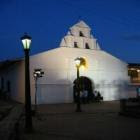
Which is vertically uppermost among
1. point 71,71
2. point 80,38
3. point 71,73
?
point 80,38

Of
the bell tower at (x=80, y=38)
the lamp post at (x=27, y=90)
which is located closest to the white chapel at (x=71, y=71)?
the bell tower at (x=80, y=38)

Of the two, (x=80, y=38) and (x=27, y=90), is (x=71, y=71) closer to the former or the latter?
(x=80, y=38)

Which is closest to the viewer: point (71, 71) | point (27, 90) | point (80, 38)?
point (27, 90)

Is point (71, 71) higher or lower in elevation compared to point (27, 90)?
higher

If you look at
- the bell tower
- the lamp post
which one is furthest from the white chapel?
the lamp post

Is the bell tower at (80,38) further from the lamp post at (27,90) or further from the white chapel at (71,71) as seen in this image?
the lamp post at (27,90)

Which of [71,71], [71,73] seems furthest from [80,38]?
[71,73]

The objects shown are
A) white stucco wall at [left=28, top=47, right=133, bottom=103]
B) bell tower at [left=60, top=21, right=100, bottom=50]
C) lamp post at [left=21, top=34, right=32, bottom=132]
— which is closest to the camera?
lamp post at [left=21, top=34, right=32, bottom=132]

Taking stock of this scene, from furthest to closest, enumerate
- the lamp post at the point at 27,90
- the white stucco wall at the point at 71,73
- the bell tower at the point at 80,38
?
1. the bell tower at the point at 80,38
2. the white stucco wall at the point at 71,73
3. the lamp post at the point at 27,90

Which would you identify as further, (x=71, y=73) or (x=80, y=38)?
(x=80, y=38)

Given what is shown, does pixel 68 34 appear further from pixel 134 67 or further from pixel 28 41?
pixel 28 41

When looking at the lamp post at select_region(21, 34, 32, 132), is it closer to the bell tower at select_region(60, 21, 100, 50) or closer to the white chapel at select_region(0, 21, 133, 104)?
the white chapel at select_region(0, 21, 133, 104)

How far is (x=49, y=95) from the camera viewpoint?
3684 centimetres

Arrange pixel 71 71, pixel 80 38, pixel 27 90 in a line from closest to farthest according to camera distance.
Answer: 1. pixel 27 90
2. pixel 71 71
3. pixel 80 38
